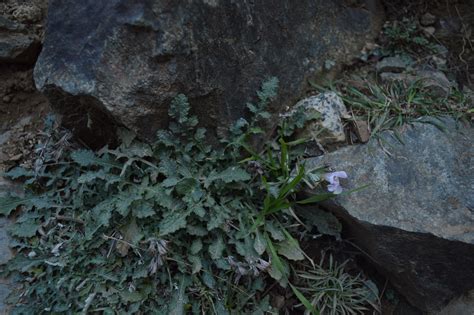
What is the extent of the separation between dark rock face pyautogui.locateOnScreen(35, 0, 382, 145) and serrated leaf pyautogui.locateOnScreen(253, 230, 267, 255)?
0.69m

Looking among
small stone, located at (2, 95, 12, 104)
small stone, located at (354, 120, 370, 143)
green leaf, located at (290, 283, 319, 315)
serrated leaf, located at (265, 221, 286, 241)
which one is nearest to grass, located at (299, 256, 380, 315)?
green leaf, located at (290, 283, 319, 315)

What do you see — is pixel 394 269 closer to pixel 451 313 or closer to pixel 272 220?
pixel 451 313

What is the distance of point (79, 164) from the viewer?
2828 millimetres

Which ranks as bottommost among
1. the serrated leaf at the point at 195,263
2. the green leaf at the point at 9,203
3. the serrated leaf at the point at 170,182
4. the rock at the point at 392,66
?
the serrated leaf at the point at 195,263

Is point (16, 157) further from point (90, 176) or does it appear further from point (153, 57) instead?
point (153, 57)

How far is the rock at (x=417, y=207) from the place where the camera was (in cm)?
256

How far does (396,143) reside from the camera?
2.85 m

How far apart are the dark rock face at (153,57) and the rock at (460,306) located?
1.73 m

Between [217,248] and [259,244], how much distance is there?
0.24 m

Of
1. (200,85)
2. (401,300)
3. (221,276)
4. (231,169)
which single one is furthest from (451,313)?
(200,85)

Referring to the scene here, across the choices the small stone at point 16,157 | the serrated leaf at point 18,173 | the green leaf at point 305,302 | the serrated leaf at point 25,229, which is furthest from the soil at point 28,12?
the green leaf at point 305,302

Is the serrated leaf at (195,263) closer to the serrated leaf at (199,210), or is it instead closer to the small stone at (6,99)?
the serrated leaf at (199,210)

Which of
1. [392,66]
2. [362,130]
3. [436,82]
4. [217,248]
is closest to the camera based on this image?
[217,248]

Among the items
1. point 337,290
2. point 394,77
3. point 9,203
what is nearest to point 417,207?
point 337,290
